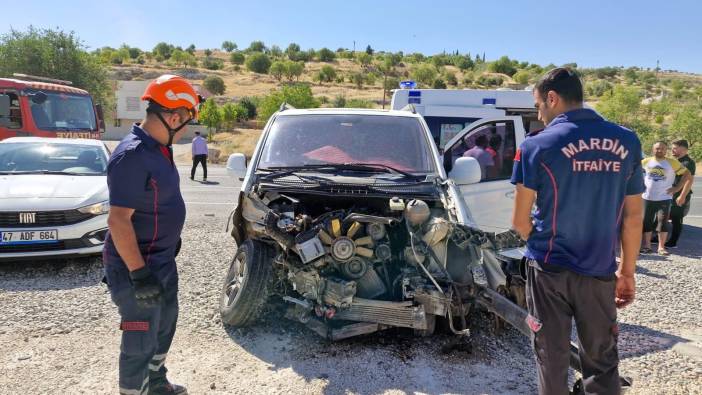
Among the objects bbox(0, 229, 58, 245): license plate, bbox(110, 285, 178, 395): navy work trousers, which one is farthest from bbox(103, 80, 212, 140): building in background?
bbox(110, 285, 178, 395): navy work trousers

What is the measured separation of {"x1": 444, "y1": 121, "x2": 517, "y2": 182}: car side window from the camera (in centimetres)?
645

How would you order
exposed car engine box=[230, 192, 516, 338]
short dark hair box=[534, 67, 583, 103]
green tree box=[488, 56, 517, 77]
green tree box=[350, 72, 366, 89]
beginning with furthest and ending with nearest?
green tree box=[488, 56, 517, 77] < green tree box=[350, 72, 366, 89] < exposed car engine box=[230, 192, 516, 338] < short dark hair box=[534, 67, 583, 103]

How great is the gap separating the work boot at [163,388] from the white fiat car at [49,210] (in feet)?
9.89

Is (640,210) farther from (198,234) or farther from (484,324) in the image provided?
(198,234)

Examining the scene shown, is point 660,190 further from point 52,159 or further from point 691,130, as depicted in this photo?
point 691,130

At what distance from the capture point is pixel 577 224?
8.05 ft

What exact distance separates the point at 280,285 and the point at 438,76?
2587 inches

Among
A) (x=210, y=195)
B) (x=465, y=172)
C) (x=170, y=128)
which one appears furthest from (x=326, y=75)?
(x=170, y=128)

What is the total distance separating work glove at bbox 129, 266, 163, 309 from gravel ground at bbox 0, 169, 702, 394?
3.15 ft

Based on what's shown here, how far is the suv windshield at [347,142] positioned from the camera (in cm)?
470

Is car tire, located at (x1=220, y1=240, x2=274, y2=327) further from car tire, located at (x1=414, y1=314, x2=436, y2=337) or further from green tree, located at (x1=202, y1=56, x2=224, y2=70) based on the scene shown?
green tree, located at (x1=202, y1=56, x2=224, y2=70)

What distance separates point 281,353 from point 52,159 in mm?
4766

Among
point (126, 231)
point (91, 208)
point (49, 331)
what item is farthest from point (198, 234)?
point (126, 231)

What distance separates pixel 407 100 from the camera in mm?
7602
